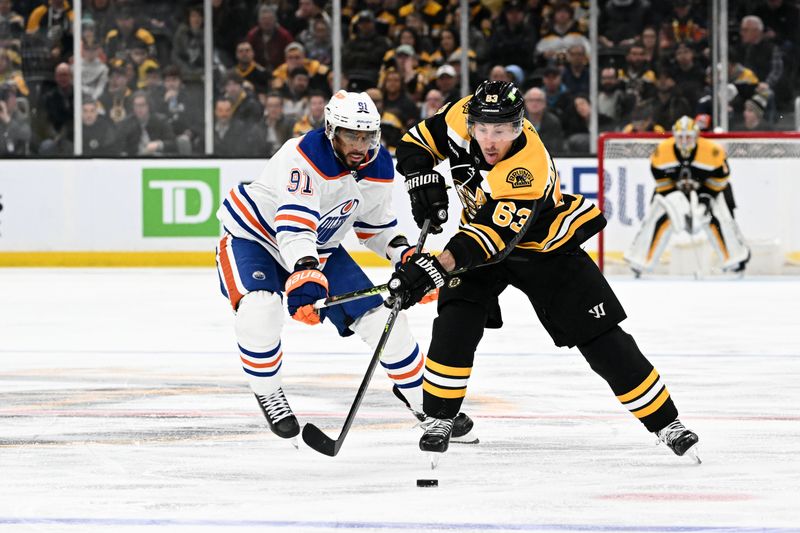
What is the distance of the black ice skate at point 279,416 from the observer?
361 centimetres

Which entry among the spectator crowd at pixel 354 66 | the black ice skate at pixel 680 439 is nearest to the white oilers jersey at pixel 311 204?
the black ice skate at pixel 680 439

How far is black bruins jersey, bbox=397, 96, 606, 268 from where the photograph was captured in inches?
127

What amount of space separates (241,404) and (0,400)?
2.45 ft

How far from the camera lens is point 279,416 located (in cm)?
364

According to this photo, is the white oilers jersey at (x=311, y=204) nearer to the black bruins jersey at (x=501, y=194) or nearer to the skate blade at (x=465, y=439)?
the black bruins jersey at (x=501, y=194)

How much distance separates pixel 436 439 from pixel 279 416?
54cm

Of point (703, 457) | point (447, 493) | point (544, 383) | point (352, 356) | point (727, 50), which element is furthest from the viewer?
point (727, 50)

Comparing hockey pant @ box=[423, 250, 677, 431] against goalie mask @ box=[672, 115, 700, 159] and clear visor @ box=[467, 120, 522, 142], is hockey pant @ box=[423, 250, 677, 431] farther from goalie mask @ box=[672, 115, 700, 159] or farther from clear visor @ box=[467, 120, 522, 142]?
goalie mask @ box=[672, 115, 700, 159]

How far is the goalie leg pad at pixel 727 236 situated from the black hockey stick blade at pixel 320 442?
6.85 meters

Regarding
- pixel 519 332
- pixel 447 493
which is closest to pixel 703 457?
pixel 447 493

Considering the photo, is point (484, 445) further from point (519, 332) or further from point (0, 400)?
point (519, 332)

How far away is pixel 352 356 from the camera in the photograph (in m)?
5.56

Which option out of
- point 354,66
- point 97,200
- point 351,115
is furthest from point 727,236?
point 351,115

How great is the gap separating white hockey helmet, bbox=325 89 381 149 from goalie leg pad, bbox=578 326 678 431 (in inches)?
29.3
